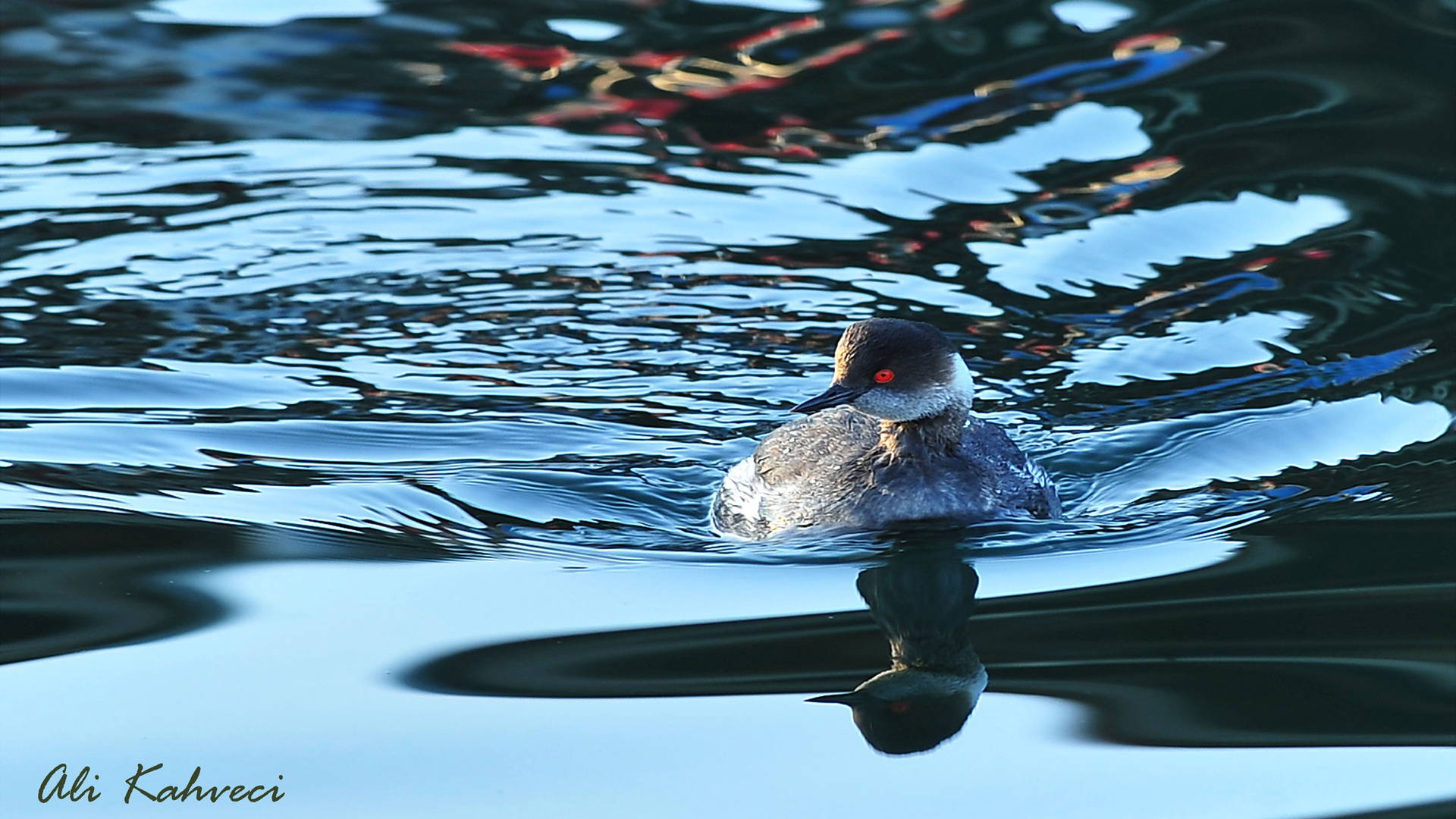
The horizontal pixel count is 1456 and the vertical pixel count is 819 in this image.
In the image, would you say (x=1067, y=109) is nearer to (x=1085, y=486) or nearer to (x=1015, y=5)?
(x=1015, y=5)

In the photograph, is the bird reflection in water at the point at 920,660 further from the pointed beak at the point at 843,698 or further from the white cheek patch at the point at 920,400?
the white cheek patch at the point at 920,400

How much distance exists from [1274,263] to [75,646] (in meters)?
7.16

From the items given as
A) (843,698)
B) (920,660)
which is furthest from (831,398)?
(843,698)

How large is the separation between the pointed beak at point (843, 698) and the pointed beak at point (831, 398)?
1.65 m

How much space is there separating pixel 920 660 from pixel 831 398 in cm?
157

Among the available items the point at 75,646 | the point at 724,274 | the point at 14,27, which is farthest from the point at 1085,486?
the point at 14,27

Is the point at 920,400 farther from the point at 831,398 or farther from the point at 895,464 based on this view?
the point at 831,398

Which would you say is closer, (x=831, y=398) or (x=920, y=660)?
(x=920, y=660)

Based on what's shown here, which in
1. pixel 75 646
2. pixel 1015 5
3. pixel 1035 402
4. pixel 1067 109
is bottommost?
pixel 75 646

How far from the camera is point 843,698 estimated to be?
506cm

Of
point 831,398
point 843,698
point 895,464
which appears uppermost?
point 831,398

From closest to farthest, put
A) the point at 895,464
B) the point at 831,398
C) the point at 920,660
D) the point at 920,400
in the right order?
the point at 920,660
the point at 831,398
the point at 920,400
the point at 895,464

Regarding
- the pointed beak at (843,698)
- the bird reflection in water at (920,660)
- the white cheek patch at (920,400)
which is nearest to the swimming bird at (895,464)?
the white cheek patch at (920,400)

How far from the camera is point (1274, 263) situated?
33.5 feet
